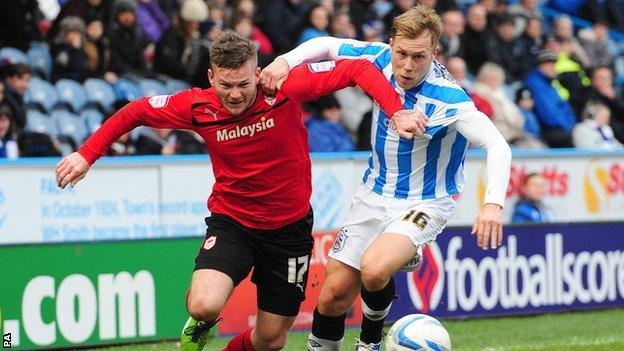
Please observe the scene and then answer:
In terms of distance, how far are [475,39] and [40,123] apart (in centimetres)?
682

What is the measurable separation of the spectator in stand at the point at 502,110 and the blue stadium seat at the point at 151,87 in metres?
4.19

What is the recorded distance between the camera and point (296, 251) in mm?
7879

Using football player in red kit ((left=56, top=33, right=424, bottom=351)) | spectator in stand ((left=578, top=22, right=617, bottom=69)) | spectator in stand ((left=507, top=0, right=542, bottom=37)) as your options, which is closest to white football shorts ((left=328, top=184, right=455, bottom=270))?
football player in red kit ((left=56, top=33, right=424, bottom=351))

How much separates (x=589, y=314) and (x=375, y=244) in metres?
5.25

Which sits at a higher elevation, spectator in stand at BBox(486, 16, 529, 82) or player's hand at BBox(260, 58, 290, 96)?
spectator in stand at BBox(486, 16, 529, 82)

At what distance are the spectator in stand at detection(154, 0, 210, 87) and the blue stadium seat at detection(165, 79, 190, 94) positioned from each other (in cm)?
7

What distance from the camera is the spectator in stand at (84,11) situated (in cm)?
1450

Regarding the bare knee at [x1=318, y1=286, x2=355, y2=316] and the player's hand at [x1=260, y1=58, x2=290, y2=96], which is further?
the bare knee at [x1=318, y1=286, x2=355, y2=316]

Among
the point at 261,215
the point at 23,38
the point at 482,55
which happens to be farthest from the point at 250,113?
the point at 482,55

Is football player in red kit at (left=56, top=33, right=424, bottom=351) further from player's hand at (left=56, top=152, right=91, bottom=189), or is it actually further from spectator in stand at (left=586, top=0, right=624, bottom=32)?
spectator in stand at (left=586, top=0, right=624, bottom=32)

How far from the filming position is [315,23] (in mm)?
15477

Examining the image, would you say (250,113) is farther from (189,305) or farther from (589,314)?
(589,314)

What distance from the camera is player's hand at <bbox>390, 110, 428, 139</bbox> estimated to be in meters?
7.20

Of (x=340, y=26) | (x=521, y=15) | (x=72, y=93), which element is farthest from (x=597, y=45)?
(x=72, y=93)
